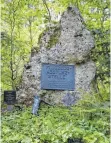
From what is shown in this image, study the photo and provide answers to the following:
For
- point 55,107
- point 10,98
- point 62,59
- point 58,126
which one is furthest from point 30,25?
point 58,126

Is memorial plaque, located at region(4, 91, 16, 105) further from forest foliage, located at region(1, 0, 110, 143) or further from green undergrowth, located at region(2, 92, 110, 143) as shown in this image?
green undergrowth, located at region(2, 92, 110, 143)

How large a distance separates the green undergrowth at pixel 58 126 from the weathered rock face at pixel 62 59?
732 mm

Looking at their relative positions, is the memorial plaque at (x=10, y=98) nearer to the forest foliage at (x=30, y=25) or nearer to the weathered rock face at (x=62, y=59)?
the weathered rock face at (x=62, y=59)

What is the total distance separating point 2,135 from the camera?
4.30m

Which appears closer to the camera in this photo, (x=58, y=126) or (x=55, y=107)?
(x=58, y=126)

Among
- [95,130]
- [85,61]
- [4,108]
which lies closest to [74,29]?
[85,61]

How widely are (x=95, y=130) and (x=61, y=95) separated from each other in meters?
2.31

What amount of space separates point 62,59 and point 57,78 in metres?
0.49

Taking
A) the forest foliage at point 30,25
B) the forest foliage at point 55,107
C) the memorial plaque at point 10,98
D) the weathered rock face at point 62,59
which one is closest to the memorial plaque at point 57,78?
the weathered rock face at point 62,59

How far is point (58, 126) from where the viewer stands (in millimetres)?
4527

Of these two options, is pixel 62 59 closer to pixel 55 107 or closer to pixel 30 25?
pixel 55 107

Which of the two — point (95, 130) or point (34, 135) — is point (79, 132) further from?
point (34, 135)

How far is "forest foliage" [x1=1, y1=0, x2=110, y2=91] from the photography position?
7.21 meters

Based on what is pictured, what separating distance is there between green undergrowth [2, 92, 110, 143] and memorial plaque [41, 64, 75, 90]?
2.52 feet
